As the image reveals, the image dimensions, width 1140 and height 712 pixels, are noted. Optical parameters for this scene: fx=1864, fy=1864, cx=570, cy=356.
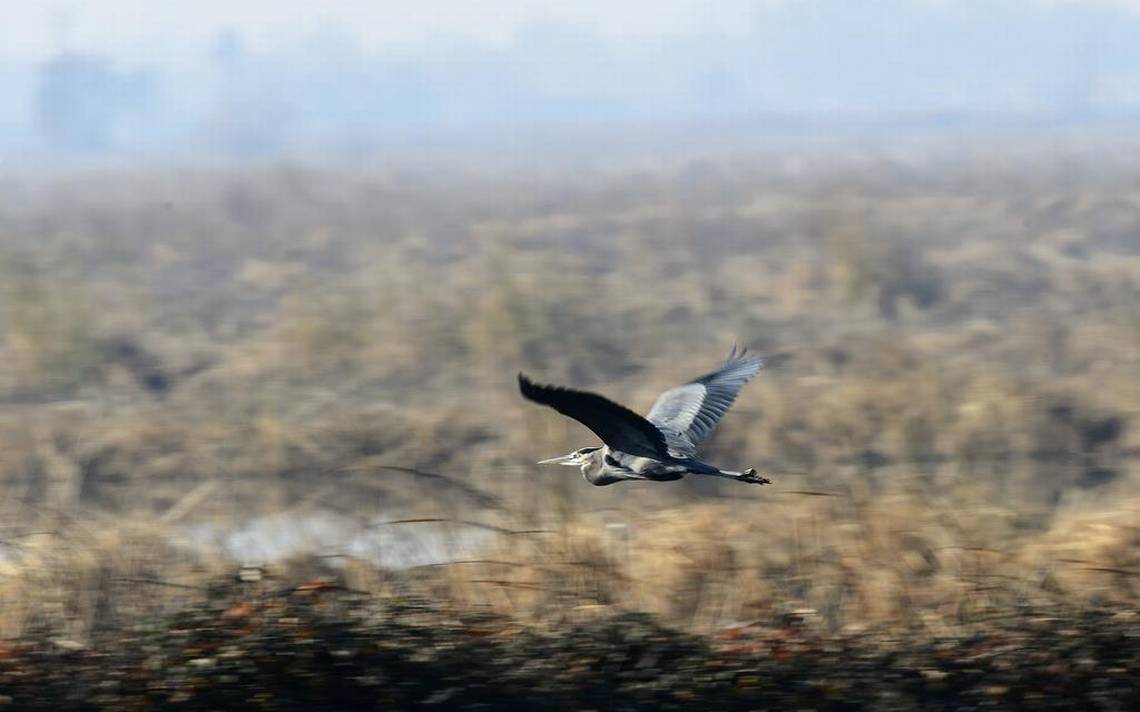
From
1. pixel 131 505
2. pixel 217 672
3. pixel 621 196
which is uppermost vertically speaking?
pixel 621 196

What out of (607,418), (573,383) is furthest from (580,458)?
(573,383)

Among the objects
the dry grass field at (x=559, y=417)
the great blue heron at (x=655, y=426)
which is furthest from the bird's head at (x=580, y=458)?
the dry grass field at (x=559, y=417)

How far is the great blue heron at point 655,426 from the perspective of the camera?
6828 mm

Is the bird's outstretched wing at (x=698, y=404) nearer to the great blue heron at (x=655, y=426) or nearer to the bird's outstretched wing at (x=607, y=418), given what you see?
the great blue heron at (x=655, y=426)

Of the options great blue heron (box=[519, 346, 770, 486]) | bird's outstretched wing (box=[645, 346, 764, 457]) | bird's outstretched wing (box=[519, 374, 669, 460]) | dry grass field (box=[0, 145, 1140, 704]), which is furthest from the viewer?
dry grass field (box=[0, 145, 1140, 704])

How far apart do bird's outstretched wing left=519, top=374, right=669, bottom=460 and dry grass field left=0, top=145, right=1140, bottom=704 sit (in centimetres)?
98

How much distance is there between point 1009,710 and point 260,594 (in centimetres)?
321

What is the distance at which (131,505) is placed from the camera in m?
14.4

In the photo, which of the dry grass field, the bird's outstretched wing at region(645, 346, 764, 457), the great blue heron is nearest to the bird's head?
the great blue heron

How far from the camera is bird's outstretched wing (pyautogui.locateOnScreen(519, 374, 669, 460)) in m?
6.50

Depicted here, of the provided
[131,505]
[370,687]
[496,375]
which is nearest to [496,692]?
[370,687]

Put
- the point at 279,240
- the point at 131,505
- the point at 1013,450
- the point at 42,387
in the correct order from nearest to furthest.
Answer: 1. the point at 131,505
2. the point at 1013,450
3. the point at 42,387
4. the point at 279,240

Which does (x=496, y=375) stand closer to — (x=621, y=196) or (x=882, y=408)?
(x=882, y=408)

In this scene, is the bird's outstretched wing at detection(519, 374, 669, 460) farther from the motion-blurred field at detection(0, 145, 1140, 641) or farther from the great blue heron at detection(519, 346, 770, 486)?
the motion-blurred field at detection(0, 145, 1140, 641)
